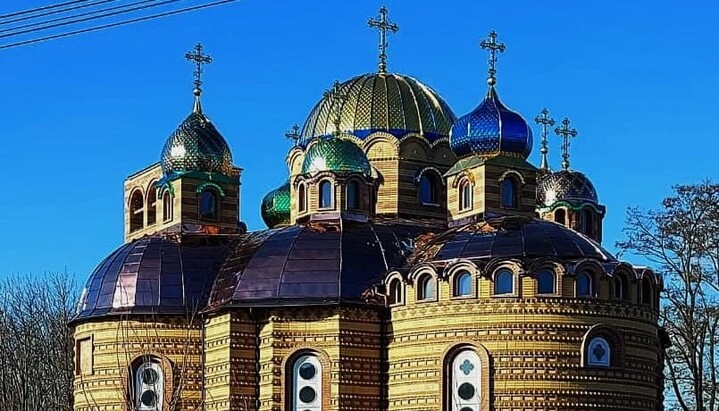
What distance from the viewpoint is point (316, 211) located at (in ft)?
124

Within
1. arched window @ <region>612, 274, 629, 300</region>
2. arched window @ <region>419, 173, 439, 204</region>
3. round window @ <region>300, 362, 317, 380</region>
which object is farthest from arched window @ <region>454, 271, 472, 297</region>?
arched window @ <region>419, 173, 439, 204</region>

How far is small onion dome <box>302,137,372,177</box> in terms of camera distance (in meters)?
38.0

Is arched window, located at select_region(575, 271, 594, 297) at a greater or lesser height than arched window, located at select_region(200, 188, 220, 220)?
lesser

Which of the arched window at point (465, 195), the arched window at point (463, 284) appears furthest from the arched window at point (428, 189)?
the arched window at point (463, 284)

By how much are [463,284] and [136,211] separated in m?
11.9

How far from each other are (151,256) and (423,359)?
7.64 metres

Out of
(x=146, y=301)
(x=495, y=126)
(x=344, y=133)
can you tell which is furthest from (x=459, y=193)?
(x=146, y=301)

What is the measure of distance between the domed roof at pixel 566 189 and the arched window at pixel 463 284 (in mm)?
9532

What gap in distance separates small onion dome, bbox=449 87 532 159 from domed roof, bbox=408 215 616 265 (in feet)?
7.13

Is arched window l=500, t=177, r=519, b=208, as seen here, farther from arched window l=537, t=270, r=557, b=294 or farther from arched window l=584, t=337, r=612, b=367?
arched window l=584, t=337, r=612, b=367

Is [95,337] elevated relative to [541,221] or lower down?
lower down

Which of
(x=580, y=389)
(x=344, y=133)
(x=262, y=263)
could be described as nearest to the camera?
(x=580, y=389)

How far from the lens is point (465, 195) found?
38.0 m

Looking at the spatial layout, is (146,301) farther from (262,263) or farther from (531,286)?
(531,286)
